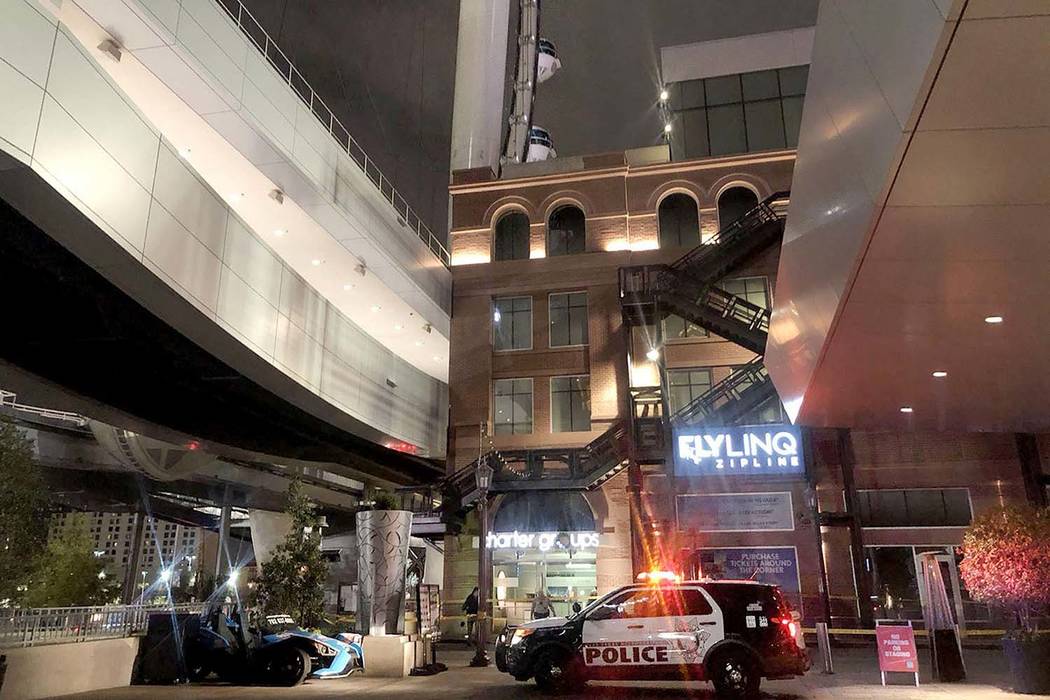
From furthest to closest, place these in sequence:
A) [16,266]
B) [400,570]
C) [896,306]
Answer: [400,570]
[16,266]
[896,306]

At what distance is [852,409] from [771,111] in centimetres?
1916

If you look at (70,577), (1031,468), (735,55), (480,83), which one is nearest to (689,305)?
(1031,468)

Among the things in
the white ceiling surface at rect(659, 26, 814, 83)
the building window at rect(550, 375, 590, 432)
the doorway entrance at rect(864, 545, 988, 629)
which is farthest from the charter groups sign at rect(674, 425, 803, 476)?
the white ceiling surface at rect(659, 26, 814, 83)

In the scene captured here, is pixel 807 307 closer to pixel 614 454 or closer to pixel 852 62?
pixel 852 62

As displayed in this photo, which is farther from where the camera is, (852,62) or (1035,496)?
(1035,496)

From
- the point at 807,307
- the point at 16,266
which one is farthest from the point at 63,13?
the point at 807,307

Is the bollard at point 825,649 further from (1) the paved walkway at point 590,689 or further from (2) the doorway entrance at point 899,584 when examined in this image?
(2) the doorway entrance at point 899,584

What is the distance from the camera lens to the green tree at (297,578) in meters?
20.1

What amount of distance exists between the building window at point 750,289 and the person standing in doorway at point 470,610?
15.8m

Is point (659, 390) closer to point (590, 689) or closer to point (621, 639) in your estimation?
point (590, 689)

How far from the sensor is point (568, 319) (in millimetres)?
30453

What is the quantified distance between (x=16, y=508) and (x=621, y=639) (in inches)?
613

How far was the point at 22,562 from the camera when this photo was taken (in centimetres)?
1811

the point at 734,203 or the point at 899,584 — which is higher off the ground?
the point at 734,203
